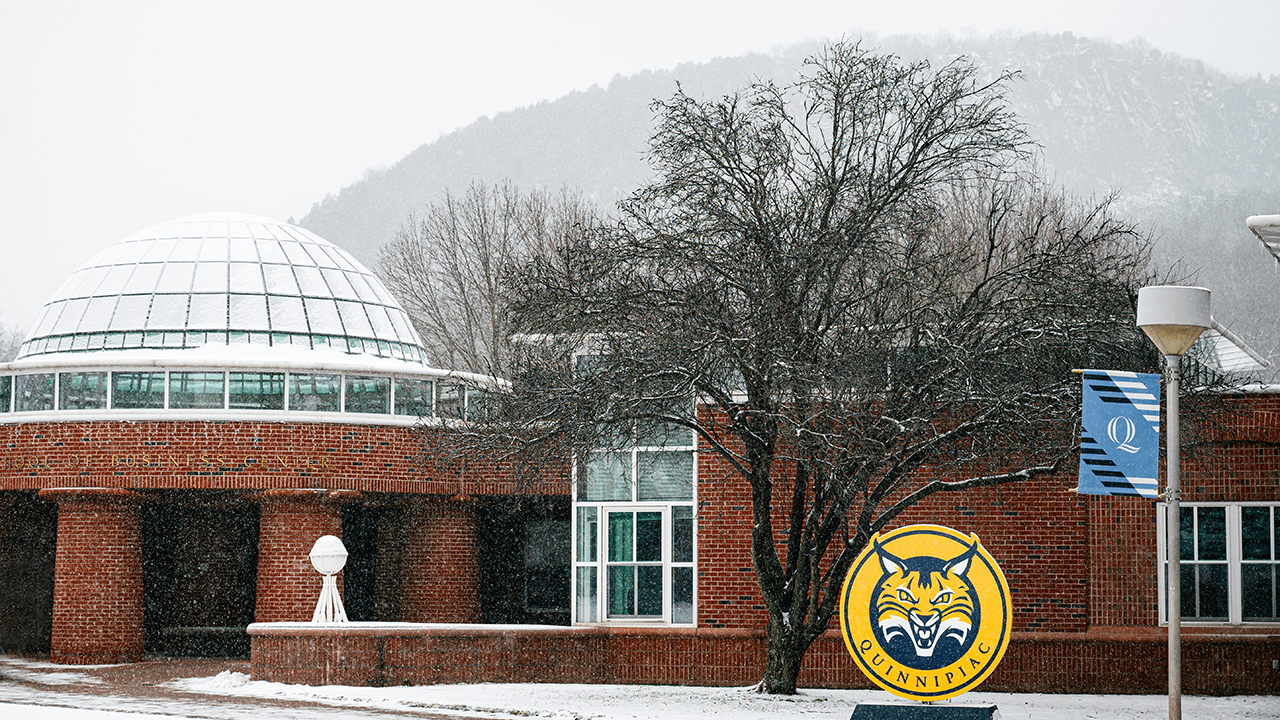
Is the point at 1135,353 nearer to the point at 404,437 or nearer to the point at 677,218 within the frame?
the point at 677,218

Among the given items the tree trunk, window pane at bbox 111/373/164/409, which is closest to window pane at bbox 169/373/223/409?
window pane at bbox 111/373/164/409

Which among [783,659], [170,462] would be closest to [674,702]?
[783,659]

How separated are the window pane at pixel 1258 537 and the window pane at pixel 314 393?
14.2 metres

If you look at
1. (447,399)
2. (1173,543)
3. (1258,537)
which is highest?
(447,399)

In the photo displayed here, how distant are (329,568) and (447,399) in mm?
4445

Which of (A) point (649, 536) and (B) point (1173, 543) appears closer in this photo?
(B) point (1173, 543)

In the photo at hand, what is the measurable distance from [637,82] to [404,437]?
81366 millimetres

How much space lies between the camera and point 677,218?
665 inches

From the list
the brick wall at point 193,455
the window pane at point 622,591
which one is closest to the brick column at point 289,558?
the brick wall at point 193,455

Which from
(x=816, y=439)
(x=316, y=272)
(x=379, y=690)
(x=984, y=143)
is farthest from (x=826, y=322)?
(x=316, y=272)

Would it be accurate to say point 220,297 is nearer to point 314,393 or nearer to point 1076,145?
point 314,393

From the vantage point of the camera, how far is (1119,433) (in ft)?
33.9

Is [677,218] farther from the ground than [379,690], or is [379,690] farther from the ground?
[677,218]

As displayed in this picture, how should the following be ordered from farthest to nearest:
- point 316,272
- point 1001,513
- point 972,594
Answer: point 316,272, point 1001,513, point 972,594
